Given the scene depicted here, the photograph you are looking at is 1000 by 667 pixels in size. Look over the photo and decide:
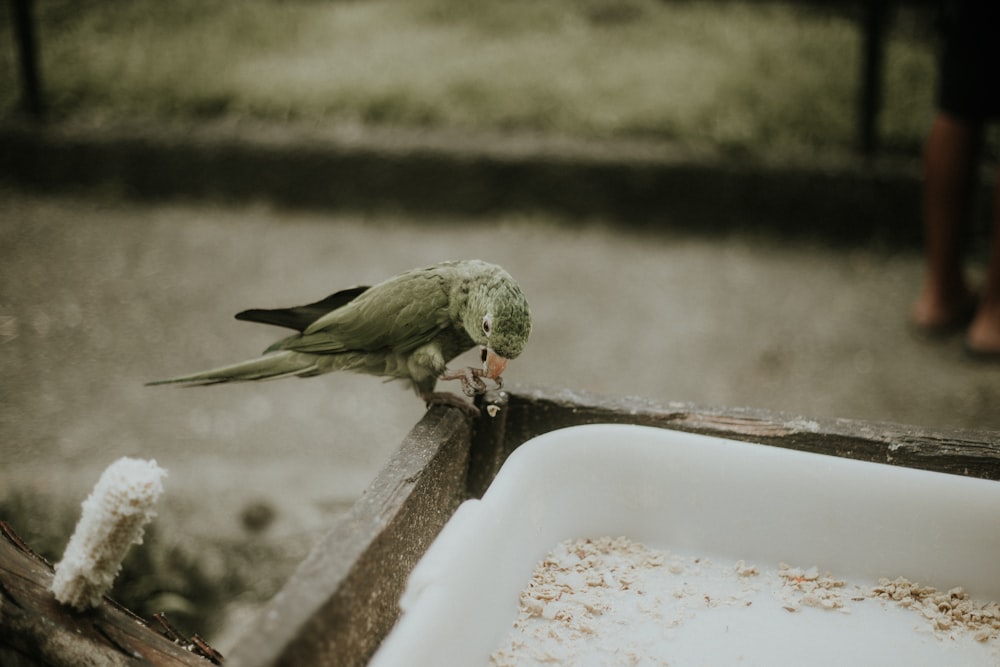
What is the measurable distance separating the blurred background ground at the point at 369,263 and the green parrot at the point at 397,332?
591 millimetres

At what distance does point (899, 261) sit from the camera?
3344mm

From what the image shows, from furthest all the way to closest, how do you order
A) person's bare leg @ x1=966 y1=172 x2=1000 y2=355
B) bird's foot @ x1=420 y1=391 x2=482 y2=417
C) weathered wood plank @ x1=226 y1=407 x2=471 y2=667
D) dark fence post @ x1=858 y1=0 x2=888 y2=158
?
1. dark fence post @ x1=858 y1=0 x2=888 y2=158
2. person's bare leg @ x1=966 y1=172 x2=1000 y2=355
3. bird's foot @ x1=420 y1=391 x2=482 y2=417
4. weathered wood plank @ x1=226 y1=407 x2=471 y2=667

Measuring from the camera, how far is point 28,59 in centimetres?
368

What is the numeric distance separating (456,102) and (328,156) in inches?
24.4

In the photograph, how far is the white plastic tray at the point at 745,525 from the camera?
45.6 inches

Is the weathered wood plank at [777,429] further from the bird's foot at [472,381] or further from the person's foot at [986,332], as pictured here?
the person's foot at [986,332]

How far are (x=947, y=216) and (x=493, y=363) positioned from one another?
2120mm

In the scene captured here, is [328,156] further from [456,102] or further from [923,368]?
[923,368]

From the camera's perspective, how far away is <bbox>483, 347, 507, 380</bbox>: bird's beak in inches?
49.7

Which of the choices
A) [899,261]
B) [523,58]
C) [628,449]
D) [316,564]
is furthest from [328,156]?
[316,564]

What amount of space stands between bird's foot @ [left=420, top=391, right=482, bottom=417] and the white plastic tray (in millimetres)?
136

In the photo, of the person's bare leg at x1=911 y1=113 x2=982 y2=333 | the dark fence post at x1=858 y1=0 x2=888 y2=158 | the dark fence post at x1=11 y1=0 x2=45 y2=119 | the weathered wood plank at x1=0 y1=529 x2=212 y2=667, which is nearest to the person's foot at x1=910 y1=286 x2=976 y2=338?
the person's bare leg at x1=911 y1=113 x2=982 y2=333

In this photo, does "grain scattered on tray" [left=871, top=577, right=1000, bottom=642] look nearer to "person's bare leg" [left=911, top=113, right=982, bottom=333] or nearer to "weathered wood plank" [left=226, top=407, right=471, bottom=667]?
"weathered wood plank" [left=226, top=407, right=471, bottom=667]

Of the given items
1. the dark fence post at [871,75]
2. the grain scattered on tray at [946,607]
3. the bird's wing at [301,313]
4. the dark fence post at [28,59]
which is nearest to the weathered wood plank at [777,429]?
the grain scattered on tray at [946,607]
